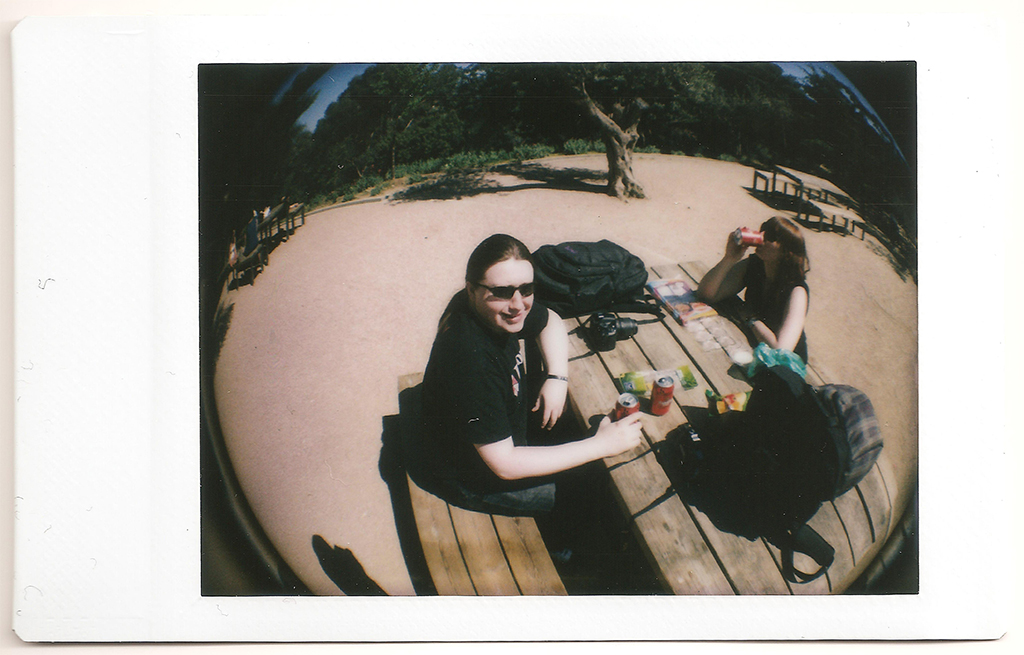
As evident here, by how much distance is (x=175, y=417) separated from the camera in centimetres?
210

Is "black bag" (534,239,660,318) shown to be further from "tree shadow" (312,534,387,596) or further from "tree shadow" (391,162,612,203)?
"tree shadow" (312,534,387,596)

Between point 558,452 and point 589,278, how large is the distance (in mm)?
593

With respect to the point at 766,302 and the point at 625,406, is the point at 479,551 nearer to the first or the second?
the point at 625,406

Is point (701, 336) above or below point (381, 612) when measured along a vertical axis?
above

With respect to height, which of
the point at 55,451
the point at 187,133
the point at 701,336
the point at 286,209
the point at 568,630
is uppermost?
the point at 187,133

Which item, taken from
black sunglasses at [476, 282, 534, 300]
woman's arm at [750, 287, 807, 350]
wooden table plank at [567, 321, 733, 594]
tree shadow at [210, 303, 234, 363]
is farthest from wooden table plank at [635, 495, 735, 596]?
tree shadow at [210, 303, 234, 363]

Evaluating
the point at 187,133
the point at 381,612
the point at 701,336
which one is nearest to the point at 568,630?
the point at 381,612

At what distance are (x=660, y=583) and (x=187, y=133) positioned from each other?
7.29ft

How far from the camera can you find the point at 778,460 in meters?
2.03

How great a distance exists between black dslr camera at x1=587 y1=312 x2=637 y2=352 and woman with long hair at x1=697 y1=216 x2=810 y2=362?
11.2 inches

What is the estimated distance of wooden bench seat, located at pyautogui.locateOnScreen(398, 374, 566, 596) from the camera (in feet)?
6.73

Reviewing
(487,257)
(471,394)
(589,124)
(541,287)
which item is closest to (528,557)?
(471,394)
